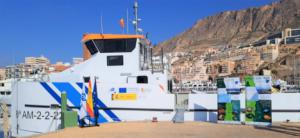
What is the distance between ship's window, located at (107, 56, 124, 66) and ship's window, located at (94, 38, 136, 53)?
1.01 ft

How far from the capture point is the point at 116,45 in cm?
1634

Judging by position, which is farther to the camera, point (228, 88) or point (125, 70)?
point (125, 70)

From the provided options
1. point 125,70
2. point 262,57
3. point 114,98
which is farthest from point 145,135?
point 262,57

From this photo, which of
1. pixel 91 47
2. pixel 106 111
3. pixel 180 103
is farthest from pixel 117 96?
pixel 91 47

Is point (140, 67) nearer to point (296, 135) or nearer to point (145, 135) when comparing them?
point (145, 135)

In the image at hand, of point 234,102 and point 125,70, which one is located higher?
point 125,70

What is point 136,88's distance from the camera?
15.2 m

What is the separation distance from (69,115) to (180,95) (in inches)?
175

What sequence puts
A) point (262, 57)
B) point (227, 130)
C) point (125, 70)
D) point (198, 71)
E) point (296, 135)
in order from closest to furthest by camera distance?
point (296, 135), point (227, 130), point (125, 70), point (198, 71), point (262, 57)

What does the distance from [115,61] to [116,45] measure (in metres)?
0.71

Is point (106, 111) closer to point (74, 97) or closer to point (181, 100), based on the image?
point (74, 97)

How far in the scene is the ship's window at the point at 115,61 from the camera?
1630 cm

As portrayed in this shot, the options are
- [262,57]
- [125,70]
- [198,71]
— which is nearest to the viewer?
[125,70]

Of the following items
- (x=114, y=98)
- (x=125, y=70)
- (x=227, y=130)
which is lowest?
(x=227, y=130)
